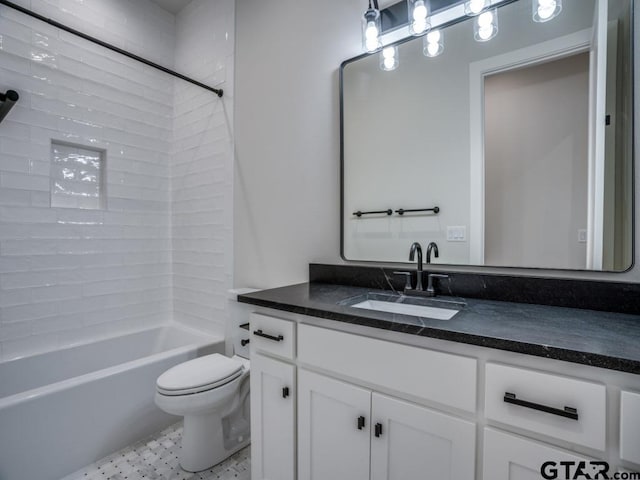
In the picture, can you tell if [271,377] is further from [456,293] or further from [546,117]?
[546,117]

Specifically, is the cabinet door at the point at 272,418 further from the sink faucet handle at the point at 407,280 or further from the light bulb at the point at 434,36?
the light bulb at the point at 434,36

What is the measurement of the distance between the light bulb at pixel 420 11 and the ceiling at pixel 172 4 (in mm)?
2021

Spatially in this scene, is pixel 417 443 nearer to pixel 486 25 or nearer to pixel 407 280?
pixel 407 280

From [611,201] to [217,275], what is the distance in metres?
2.19

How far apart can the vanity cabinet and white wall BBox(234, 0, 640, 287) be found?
2.60 feet

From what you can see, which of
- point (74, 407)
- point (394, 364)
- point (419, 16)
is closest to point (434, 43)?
point (419, 16)

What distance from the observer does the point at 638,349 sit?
2.33ft

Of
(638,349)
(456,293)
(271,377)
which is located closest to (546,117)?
(456,293)

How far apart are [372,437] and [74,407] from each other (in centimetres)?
150

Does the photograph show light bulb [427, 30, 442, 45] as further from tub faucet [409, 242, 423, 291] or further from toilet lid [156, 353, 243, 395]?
toilet lid [156, 353, 243, 395]

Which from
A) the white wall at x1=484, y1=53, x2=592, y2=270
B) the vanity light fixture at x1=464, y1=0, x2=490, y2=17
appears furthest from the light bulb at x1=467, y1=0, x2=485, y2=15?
the white wall at x1=484, y1=53, x2=592, y2=270

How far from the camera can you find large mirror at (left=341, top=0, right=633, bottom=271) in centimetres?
112

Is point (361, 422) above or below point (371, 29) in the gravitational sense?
below

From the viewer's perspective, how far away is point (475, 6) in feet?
4.32
